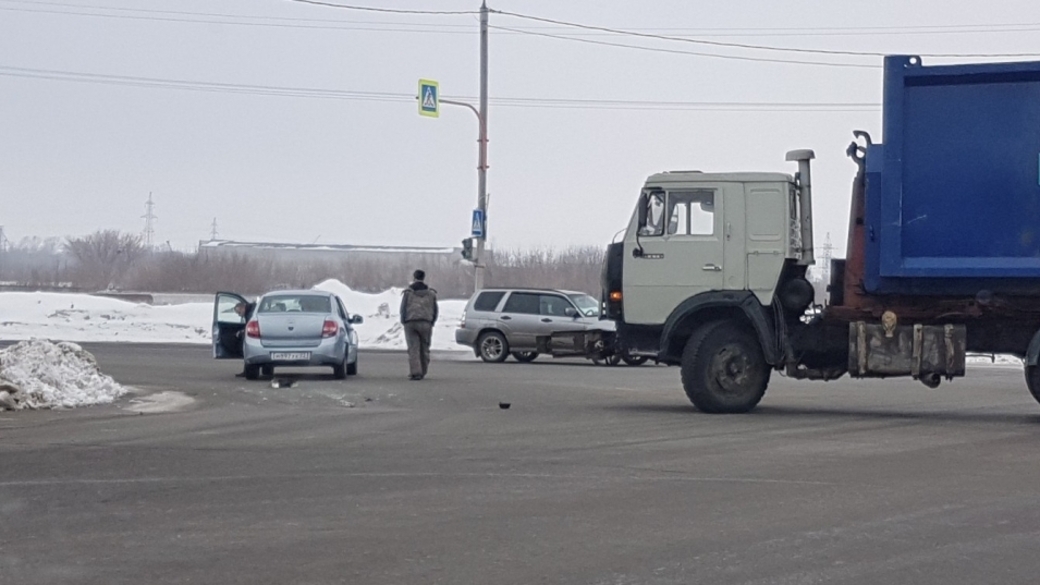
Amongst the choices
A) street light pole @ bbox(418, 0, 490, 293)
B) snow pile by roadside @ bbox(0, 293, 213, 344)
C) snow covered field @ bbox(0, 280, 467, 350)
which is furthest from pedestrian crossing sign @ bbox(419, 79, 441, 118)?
snow pile by roadside @ bbox(0, 293, 213, 344)

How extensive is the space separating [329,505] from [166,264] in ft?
264

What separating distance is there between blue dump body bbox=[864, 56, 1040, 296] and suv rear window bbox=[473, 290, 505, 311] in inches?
561

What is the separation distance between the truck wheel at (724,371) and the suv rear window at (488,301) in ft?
42.7

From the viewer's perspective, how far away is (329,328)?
69.3 feet

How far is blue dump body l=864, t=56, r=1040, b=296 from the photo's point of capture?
14609 mm

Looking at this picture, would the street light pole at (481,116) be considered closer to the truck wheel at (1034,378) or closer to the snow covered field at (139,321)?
the snow covered field at (139,321)

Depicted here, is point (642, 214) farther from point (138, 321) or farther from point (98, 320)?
point (98, 320)

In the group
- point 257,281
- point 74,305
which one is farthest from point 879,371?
point 257,281

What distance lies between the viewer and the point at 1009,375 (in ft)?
80.4

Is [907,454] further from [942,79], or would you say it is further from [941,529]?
[942,79]

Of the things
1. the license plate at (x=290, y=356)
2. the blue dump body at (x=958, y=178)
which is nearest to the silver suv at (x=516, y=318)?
the license plate at (x=290, y=356)

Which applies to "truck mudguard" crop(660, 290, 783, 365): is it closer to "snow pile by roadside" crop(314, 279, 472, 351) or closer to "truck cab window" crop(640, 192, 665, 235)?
"truck cab window" crop(640, 192, 665, 235)

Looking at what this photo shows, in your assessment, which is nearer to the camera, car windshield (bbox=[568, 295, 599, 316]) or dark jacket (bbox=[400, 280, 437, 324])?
dark jacket (bbox=[400, 280, 437, 324])

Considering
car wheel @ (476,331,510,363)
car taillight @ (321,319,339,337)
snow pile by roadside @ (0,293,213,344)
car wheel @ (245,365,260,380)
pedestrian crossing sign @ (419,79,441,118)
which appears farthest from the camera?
snow pile by roadside @ (0,293,213,344)
